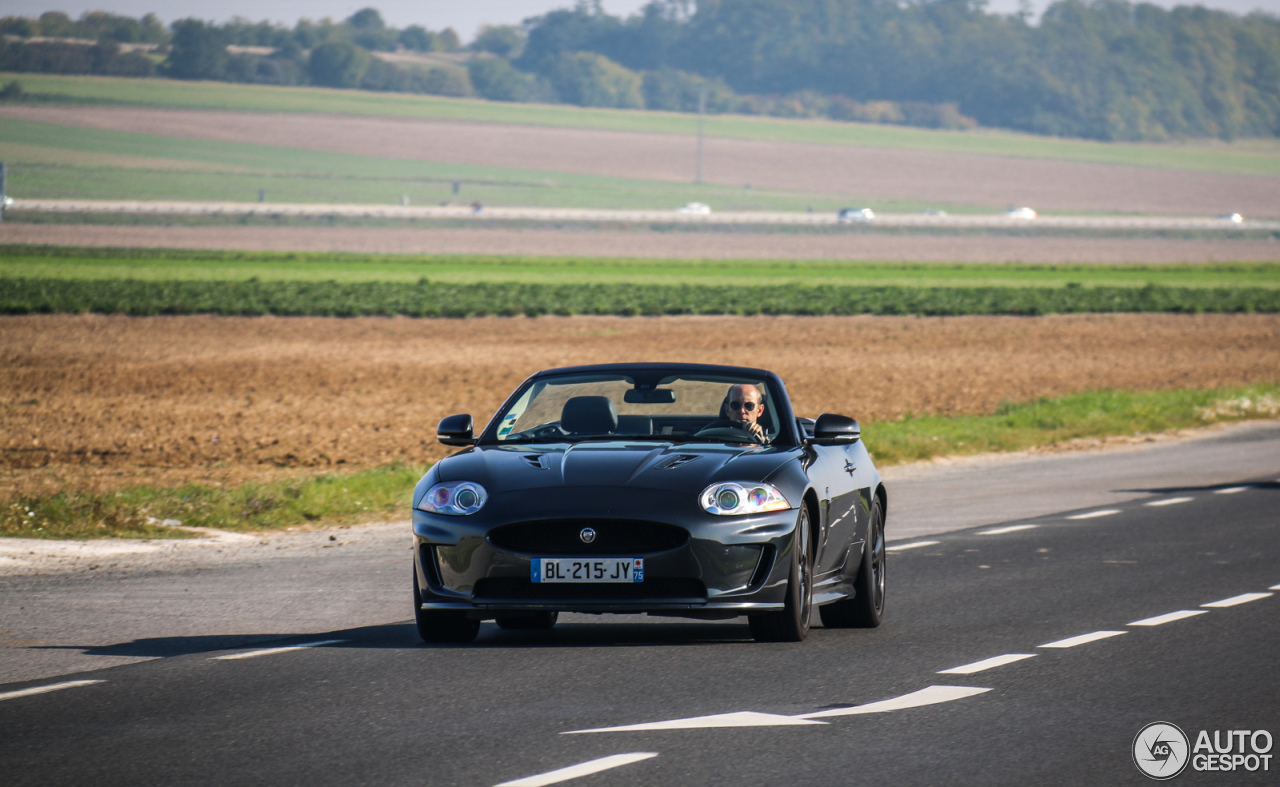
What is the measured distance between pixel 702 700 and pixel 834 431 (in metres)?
2.34

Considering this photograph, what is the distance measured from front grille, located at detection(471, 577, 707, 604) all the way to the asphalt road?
0.35 meters

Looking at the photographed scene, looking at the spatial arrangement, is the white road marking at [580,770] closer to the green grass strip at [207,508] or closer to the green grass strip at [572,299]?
the green grass strip at [207,508]

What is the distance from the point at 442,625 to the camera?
981cm

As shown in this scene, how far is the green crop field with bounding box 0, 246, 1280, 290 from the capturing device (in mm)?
75375

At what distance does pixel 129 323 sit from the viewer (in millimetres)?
50938

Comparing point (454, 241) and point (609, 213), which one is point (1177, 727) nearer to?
point (454, 241)

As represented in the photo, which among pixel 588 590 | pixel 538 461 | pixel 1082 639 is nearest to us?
pixel 588 590

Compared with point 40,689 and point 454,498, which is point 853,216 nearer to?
point 454,498

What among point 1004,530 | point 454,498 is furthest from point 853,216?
point 454,498

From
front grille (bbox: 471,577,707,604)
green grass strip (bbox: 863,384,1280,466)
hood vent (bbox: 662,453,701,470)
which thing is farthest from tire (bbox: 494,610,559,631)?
green grass strip (bbox: 863,384,1280,466)

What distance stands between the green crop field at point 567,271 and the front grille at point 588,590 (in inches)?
2380

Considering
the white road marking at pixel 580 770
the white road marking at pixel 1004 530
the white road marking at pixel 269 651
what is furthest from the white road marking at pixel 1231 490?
the white road marking at pixel 580 770

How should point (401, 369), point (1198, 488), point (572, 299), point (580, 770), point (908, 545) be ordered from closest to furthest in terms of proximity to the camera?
point (580, 770)
point (908, 545)
point (1198, 488)
point (401, 369)
point (572, 299)

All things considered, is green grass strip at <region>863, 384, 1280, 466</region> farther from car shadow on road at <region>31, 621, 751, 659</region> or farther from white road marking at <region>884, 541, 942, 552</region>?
car shadow on road at <region>31, 621, 751, 659</region>
